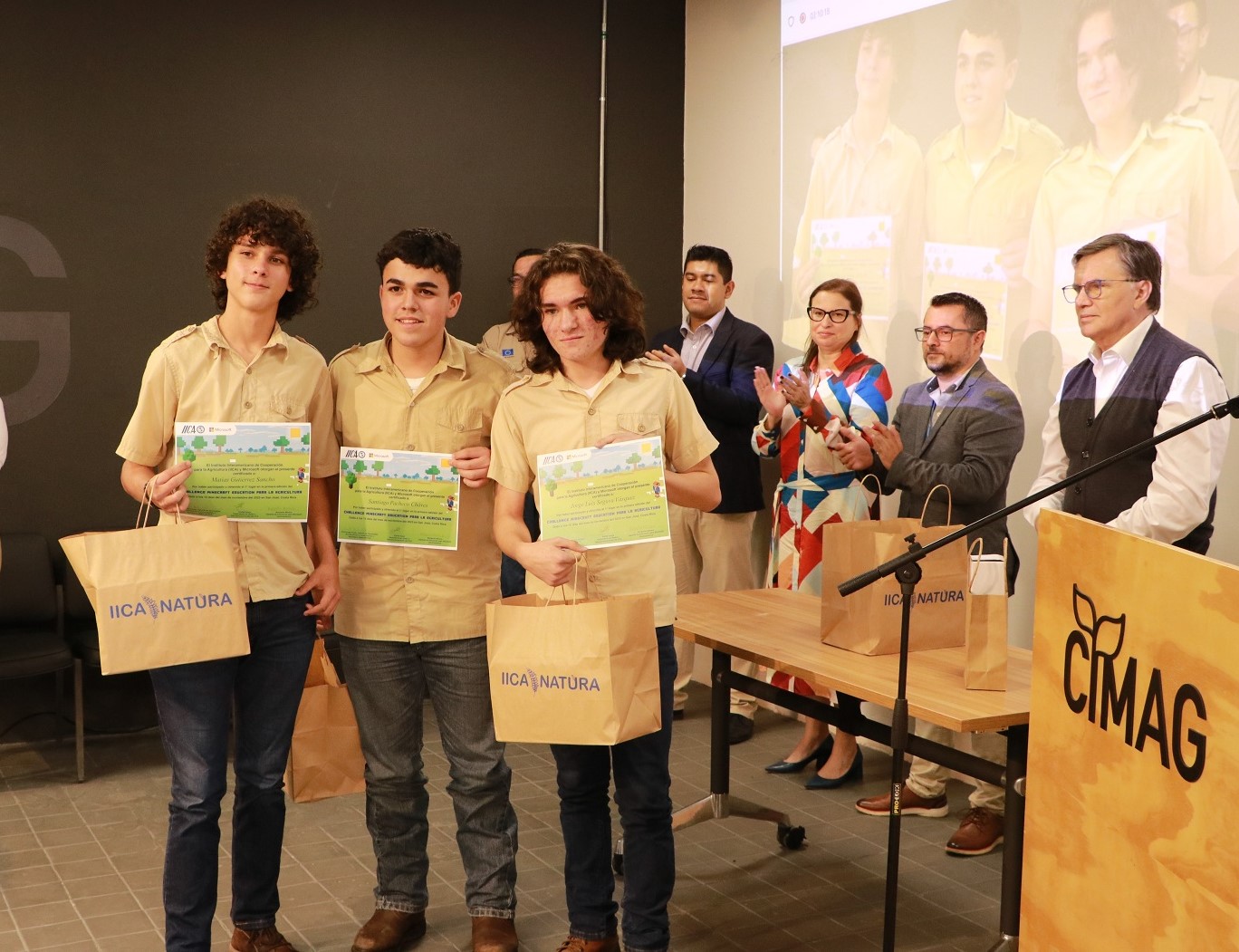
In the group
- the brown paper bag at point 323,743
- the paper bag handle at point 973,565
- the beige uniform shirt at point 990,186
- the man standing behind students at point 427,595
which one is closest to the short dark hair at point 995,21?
the beige uniform shirt at point 990,186

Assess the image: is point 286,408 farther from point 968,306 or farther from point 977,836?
point 977,836

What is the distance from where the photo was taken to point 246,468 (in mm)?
2633

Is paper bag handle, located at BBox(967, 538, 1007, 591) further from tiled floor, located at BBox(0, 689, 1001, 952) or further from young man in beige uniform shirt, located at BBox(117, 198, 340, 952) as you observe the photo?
young man in beige uniform shirt, located at BBox(117, 198, 340, 952)

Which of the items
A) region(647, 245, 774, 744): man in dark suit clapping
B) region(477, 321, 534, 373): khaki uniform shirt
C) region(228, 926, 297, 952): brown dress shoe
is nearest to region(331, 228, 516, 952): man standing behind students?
region(228, 926, 297, 952): brown dress shoe

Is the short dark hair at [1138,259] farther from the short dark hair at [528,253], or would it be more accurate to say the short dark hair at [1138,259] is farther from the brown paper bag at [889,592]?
the short dark hair at [528,253]

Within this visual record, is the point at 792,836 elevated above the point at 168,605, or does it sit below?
below

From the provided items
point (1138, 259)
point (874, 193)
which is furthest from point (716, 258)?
point (1138, 259)

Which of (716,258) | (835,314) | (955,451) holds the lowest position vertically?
(955,451)

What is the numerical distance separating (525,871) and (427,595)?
120 centimetres

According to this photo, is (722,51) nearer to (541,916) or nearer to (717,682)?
(717,682)

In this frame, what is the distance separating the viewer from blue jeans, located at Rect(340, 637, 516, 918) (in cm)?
291

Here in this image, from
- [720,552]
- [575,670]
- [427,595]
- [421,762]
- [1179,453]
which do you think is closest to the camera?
[575,670]

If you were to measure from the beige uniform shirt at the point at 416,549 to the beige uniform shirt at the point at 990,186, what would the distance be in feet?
7.30

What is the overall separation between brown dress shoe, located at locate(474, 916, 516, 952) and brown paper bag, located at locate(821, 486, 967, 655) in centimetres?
106
